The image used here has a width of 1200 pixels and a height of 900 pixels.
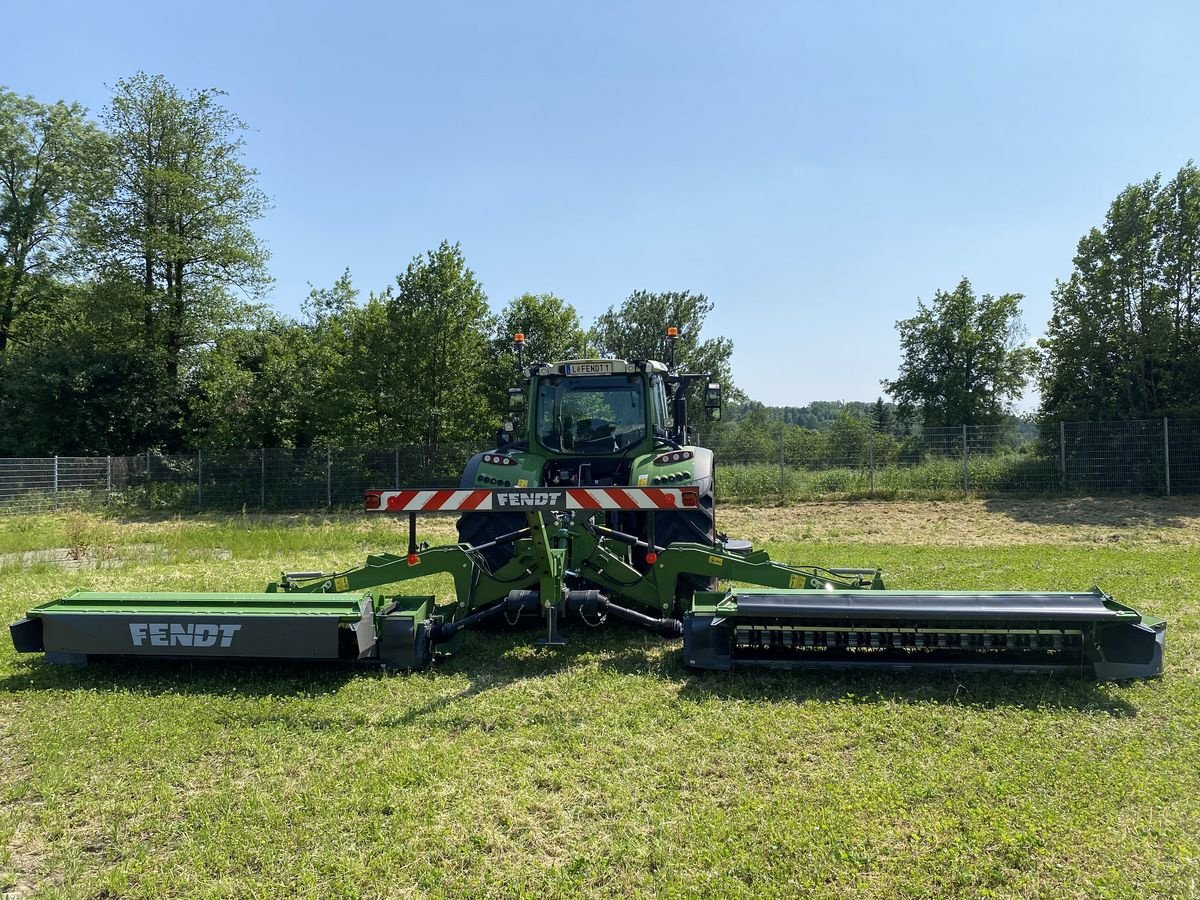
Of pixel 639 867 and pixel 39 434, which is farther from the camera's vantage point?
pixel 39 434

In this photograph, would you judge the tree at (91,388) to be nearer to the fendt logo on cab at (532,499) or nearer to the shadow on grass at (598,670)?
the shadow on grass at (598,670)

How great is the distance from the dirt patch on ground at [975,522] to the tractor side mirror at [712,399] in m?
5.05

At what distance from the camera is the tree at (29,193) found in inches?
1088

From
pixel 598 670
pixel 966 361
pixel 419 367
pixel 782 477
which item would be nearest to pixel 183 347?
pixel 419 367

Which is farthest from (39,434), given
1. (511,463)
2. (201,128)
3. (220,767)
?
(220,767)

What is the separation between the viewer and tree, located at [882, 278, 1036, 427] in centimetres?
3794

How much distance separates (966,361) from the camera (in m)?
38.3

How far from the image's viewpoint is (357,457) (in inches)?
773

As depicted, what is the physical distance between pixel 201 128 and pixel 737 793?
1082 inches

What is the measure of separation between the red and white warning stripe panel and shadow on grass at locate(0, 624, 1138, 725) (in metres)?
1.09

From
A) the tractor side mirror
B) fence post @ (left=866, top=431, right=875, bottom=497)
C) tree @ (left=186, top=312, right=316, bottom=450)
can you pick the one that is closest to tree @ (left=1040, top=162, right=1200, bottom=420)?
fence post @ (left=866, top=431, right=875, bottom=497)

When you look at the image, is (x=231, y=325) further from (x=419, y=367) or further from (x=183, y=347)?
(x=419, y=367)

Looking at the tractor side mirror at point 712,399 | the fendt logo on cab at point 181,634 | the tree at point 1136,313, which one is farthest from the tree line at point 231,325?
the fendt logo on cab at point 181,634

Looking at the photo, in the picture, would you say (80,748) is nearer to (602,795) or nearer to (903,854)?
(602,795)
